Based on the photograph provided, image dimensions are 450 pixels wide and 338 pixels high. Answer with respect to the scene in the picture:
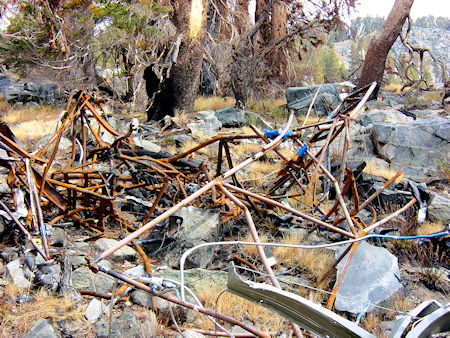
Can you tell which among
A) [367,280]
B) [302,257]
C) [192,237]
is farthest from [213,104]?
[367,280]

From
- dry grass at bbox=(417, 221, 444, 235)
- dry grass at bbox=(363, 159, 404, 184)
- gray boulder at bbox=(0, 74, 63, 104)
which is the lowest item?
dry grass at bbox=(417, 221, 444, 235)

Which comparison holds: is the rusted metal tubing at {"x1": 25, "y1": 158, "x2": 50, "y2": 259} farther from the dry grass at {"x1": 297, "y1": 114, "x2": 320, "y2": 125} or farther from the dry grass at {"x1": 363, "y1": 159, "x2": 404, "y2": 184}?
the dry grass at {"x1": 297, "y1": 114, "x2": 320, "y2": 125}

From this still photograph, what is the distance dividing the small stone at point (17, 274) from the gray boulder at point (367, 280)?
1.76 metres

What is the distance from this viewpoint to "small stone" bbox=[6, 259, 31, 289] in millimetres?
1649

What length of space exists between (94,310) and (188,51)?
7407 mm

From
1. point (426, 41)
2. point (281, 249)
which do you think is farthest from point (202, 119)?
point (426, 41)

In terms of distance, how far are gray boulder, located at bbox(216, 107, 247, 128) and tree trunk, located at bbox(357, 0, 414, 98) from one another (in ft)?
12.6

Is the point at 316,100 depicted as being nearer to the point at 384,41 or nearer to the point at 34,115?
the point at 384,41

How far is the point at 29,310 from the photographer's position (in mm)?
1493

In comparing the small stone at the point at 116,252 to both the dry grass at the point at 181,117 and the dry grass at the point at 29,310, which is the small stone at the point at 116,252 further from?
the dry grass at the point at 181,117

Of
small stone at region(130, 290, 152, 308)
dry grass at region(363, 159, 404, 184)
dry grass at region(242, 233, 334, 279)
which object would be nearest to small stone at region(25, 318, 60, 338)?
small stone at region(130, 290, 152, 308)

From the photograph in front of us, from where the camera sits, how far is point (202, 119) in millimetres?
7688

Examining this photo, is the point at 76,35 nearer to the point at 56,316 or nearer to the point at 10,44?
the point at 10,44

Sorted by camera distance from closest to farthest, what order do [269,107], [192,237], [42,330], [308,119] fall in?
[42,330]
[192,237]
[308,119]
[269,107]
